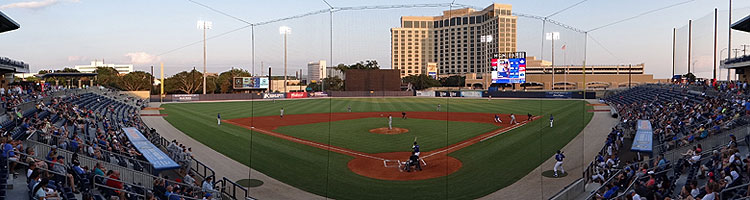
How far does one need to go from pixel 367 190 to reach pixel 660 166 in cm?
813

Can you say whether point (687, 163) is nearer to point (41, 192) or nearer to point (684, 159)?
point (684, 159)

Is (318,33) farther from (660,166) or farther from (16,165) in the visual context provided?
(660,166)

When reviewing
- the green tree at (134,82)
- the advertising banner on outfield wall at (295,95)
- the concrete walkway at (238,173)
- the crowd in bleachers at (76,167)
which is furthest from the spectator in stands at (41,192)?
the green tree at (134,82)

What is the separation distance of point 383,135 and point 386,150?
4947 mm

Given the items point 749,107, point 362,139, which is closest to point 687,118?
point 749,107

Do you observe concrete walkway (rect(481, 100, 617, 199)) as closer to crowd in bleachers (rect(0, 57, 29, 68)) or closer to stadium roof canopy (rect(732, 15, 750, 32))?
stadium roof canopy (rect(732, 15, 750, 32))

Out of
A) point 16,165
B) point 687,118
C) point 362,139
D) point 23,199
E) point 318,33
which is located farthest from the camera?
point 362,139

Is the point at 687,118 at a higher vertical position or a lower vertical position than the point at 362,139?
higher

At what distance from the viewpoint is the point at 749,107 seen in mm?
15242

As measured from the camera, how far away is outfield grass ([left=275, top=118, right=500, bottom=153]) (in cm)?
2181

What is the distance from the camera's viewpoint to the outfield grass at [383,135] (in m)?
21.8

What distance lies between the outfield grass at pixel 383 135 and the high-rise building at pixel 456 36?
715 cm

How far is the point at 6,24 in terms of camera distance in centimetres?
1989

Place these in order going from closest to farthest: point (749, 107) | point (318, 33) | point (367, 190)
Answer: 1. point (318, 33)
2. point (367, 190)
3. point (749, 107)
